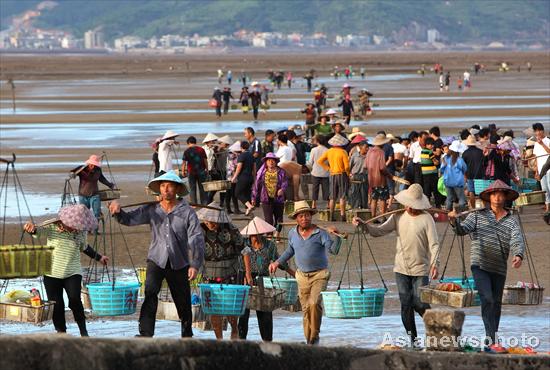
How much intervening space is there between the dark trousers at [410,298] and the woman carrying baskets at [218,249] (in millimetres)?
1571

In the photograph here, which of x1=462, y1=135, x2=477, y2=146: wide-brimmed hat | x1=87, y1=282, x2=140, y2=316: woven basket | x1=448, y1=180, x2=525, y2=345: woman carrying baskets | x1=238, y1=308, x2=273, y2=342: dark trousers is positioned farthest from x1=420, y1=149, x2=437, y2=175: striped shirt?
x1=87, y1=282, x2=140, y2=316: woven basket

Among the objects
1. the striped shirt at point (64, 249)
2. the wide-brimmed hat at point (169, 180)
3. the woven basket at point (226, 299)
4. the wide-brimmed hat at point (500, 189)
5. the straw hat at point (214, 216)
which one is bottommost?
the woven basket at point (226, 299)

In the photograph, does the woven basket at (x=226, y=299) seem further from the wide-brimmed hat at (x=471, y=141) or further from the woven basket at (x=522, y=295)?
the wide-brimmed hat at (x=471, y=141)

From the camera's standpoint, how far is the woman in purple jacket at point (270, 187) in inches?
805

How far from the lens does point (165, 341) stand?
946 cm

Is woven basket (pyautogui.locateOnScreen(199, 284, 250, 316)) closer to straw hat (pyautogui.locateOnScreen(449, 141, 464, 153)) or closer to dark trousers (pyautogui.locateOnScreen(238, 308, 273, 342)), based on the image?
dark trousers (pyautogui.locateOnScreen(238, 308, 273, 342))

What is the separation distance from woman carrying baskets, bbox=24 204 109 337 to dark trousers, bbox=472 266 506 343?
3.63 meters

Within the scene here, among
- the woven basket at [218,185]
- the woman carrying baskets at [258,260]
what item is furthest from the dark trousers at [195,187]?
the woman carrying baskets at [258,260]

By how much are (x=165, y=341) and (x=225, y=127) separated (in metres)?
39.9

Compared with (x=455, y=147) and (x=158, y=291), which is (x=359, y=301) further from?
(x=455, y=147)

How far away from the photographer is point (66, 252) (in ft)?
44.2

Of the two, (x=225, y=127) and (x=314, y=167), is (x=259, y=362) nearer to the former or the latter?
(x=314, y=167)

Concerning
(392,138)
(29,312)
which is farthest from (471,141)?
(29,312)

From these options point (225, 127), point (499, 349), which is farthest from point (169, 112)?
point (499, 349)
